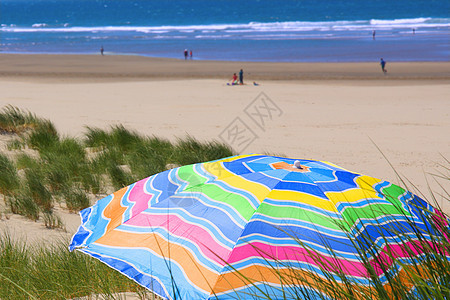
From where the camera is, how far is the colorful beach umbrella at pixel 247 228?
11.3 ft

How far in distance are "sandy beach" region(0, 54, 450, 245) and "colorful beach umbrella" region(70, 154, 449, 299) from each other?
0.85 metres

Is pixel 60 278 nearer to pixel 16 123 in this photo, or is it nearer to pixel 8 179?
pixel 8 179

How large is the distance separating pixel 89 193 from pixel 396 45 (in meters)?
42.2

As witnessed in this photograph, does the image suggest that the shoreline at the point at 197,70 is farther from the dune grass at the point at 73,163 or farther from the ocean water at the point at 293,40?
the dune grass at the point at 73,163

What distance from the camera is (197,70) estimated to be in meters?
32.6

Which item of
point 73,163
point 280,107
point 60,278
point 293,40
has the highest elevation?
point 293,40

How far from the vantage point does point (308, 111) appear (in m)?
17.4

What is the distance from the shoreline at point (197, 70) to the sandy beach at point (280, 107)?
7 centimetres

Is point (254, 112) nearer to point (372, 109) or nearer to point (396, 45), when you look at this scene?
point (372, 109)

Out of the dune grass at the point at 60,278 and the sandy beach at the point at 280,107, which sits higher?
the dune grass at the point at 60,278

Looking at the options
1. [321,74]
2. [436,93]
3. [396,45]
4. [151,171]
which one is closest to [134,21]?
[396,45]

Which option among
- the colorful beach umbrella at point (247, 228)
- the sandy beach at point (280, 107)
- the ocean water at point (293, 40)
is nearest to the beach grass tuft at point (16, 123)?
the sandy beach at point (280, 107)

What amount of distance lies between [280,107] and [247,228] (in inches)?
585

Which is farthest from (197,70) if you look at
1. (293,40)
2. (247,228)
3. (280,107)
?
(247,228)
